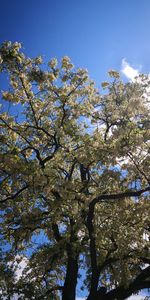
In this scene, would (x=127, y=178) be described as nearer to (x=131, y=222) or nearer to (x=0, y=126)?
(x=131, y=222)

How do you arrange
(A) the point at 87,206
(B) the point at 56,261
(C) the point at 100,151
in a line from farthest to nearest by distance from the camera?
(B) the point at 56,261 < (A) the point at 87,206 < (C) the point at 100,151

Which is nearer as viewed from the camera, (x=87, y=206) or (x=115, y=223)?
(x=87, y=206)

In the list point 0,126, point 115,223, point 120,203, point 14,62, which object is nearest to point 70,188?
point 120,203

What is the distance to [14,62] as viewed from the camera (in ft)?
51.3

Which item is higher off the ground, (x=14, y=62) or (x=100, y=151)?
(x=14, y=62)

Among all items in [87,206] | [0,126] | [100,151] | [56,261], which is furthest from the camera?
[56,261]

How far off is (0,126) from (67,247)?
728 cm

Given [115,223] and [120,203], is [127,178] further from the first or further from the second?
[115,223]

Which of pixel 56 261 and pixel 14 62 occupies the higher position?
pixel 14 62

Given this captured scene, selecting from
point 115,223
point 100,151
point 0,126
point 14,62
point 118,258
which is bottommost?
point 118,258

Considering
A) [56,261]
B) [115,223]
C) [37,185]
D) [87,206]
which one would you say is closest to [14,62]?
[37,185]

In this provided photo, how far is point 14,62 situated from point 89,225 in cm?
866

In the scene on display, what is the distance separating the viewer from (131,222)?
56.4ft

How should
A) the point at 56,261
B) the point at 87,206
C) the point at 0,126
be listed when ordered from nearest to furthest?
the point at 87,206 → the point at 0,126 → the point at 56,261
